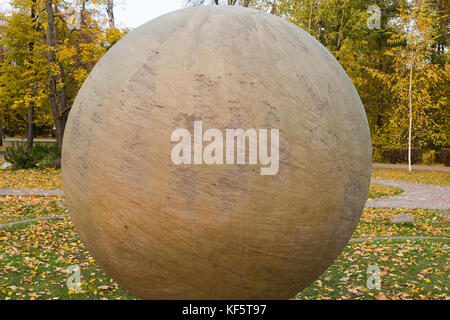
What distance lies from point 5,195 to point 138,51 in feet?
37.9

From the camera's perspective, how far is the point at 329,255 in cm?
399

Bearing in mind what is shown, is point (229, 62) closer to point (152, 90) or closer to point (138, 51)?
point (152, 90)

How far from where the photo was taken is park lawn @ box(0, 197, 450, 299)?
19.4 ft

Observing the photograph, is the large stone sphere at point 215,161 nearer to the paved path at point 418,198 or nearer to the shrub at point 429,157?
the paved path at point 418,198

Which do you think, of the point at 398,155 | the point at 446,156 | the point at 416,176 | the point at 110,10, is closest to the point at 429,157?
the point at 446,156

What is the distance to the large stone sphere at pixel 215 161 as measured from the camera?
3282 mm

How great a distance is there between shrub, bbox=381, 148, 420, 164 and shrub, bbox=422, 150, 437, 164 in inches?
25.3

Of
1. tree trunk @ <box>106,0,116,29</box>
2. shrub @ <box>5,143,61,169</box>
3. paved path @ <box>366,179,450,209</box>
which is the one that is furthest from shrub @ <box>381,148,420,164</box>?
shrub @ <box>5,143,61,169</box>

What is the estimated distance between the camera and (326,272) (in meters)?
6.88

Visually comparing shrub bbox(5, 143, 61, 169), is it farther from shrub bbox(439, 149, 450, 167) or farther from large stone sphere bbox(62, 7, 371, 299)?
shrub bbox(439, 149, 450, 167)

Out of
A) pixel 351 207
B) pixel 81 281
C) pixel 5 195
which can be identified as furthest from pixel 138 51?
pixel 5 195

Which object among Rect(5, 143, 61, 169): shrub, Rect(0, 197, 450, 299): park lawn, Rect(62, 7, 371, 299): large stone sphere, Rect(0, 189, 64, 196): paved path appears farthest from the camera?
Rect(5, 143, 61, 169): shrub

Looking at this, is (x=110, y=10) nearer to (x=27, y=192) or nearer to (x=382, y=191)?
(x=27, y=192)

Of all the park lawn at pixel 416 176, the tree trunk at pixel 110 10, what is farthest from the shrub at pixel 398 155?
the tree trunk at pixel 110 10
